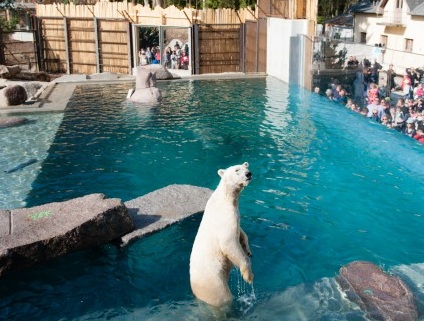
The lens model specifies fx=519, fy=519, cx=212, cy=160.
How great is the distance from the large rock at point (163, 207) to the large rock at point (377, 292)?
98.5 inches

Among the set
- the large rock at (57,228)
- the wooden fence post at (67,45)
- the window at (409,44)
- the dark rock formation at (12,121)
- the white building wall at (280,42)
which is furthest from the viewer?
the window at (409,44)

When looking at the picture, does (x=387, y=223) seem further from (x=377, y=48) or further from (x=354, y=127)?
(x=377, y=48)

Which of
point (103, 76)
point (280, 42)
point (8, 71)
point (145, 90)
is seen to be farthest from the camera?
point (103, 76)

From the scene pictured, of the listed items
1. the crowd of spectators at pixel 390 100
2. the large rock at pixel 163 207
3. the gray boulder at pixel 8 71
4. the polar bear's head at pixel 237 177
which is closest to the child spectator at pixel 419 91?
the crowd of spectators at pixel 390 100

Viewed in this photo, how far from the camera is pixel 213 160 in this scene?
1098 centimetres

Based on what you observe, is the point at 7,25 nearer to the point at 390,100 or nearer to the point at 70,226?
the point at 390,100

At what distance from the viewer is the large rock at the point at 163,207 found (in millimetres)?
7227

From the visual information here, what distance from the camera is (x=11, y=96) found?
15.5 m

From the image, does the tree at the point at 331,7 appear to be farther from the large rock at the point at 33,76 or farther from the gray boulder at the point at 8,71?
the gray boulder at the point at 8,71

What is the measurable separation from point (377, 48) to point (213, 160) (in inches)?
256

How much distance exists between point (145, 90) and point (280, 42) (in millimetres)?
6580

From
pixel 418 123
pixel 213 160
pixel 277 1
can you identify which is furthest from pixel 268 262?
pixel 277 1

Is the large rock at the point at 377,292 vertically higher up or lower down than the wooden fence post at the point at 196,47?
lower down

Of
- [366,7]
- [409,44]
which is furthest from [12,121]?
[366,7]
